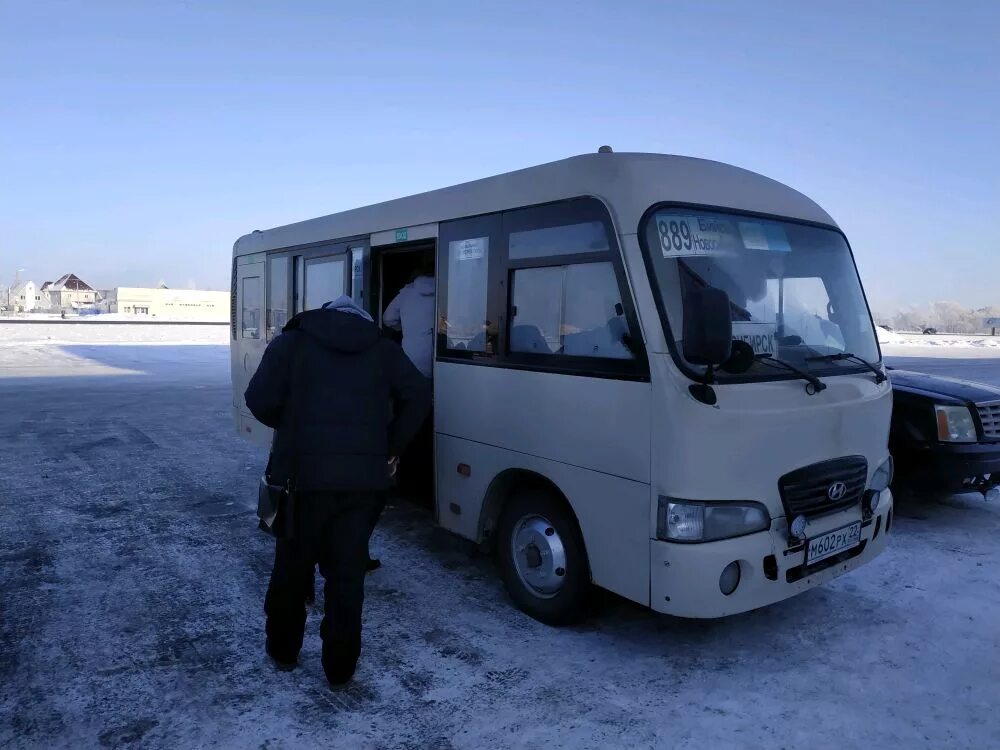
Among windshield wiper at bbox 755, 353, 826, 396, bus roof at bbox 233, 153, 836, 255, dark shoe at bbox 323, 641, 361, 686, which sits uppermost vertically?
bus roof at bbox 233, 153, 836, 255

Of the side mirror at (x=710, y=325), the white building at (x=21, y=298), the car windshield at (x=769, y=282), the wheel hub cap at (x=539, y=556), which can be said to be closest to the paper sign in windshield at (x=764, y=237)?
the car windshield at (x=769, y=282)

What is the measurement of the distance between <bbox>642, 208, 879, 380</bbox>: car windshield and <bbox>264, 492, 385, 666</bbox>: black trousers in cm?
174

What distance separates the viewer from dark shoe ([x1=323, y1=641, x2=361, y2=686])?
11.4ft

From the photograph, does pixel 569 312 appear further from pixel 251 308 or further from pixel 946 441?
pixel 251 308

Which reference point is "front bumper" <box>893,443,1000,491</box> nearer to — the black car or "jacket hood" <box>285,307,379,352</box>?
the black car

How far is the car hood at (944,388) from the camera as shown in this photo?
6500 millimetres

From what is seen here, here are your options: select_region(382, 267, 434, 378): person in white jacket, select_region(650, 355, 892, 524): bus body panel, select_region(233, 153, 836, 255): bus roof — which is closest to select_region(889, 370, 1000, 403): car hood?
select_region(233, 153, 836, 255): bus roof

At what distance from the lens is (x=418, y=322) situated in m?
5.72

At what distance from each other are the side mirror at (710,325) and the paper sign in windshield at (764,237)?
0.94m

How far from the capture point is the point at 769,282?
13.2 ft

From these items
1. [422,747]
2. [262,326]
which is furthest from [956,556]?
[262,326]

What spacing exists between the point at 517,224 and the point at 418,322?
1561 millimetres

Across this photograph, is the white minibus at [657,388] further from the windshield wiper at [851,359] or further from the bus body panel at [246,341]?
the bus body panel at [246,341]

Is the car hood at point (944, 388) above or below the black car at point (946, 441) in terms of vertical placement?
above
